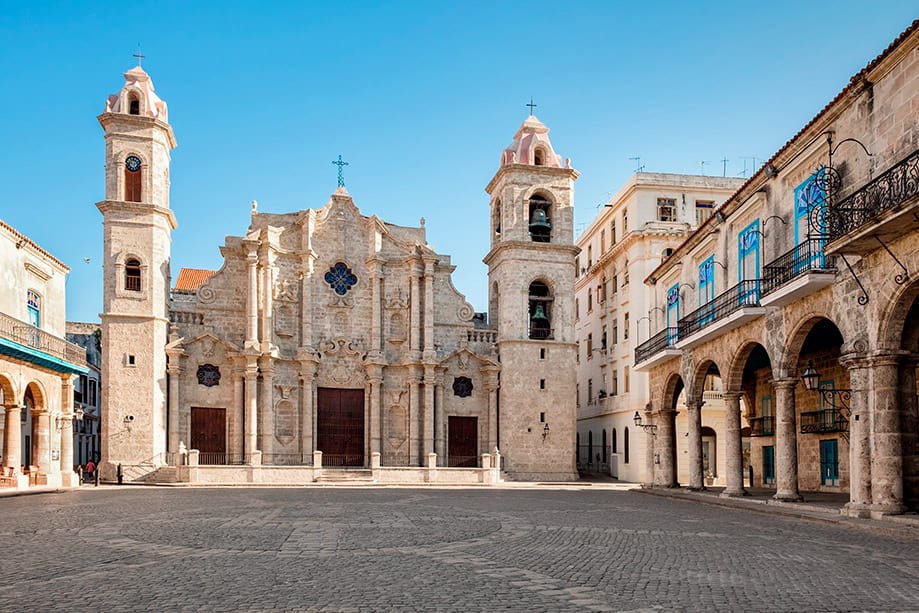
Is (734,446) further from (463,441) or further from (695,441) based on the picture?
(463,441)

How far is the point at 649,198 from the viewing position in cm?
4109

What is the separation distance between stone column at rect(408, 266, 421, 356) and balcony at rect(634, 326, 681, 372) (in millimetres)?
12426

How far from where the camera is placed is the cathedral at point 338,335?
36.8m

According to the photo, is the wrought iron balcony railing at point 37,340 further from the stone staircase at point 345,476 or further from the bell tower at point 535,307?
the bell tower at point 535,307

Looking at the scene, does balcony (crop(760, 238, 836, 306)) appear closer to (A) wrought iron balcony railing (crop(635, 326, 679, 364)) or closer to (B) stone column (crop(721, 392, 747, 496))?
(B) stone column (crop(721, 392, 747, 496))

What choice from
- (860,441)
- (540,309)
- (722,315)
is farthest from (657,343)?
(860,441)

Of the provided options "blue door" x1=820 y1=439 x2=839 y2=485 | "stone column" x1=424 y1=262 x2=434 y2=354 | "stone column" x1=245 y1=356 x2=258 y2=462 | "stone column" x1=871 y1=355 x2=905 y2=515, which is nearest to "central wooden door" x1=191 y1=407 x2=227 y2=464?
"stone column" x1=245 y1=356 x2=258 y2=462

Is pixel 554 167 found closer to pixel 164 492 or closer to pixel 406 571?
pixel 164 492

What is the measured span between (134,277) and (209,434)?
7583 mm

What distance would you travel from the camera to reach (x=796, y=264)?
1889 cm

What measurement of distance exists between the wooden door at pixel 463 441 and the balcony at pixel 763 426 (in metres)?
15.3

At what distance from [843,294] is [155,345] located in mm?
28370

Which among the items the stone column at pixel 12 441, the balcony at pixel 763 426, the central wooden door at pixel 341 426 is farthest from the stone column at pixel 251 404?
the balcony at pixel 763 426

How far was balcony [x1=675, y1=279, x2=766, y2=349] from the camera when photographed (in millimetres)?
21109
